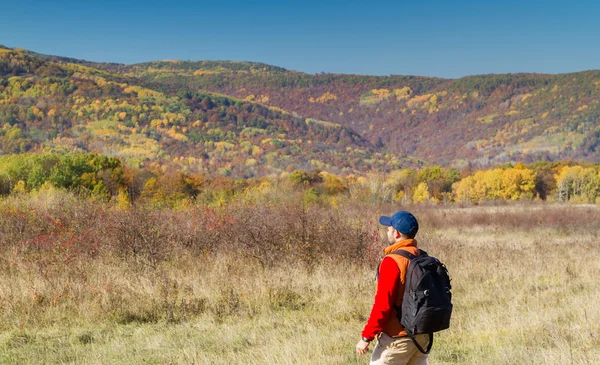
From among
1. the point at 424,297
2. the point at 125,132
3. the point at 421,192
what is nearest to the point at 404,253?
the point at 424,297

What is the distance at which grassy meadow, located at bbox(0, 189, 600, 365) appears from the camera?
591cm

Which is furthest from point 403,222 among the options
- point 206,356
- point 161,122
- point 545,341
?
point 161,122

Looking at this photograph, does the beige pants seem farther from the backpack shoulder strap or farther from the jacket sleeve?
the backpack shoulder strap

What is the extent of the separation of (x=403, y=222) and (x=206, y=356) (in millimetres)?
3343

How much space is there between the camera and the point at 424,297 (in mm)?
3262

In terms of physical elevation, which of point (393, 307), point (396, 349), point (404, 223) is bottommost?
point (396, 349)

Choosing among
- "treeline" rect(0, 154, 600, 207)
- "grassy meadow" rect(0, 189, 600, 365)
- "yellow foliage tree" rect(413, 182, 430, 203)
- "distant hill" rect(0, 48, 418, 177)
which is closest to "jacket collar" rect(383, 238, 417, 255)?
"grassy meadow" rect(0, 189, 600, 365)

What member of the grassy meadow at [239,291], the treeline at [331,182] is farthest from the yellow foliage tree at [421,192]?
the grassy meadow at [239,291]

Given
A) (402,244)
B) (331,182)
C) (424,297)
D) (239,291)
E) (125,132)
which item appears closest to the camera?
(424,297)

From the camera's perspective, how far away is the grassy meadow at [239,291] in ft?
19.4

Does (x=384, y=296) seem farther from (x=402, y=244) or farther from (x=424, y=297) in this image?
(x=402, y=244)

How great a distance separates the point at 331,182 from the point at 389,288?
7434 cm

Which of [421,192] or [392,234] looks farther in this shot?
[421,192]

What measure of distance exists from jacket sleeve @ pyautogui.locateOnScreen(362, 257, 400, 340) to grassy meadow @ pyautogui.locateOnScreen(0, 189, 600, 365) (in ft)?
6.78
